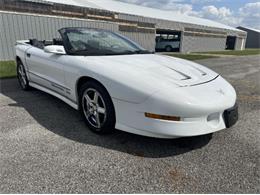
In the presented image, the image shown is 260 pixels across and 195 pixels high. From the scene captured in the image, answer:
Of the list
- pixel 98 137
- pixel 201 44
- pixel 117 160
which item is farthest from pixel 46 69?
pixel 201 44

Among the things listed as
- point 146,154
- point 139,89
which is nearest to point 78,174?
point 146,154

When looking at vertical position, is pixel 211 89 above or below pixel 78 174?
above

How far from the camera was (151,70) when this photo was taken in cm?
258

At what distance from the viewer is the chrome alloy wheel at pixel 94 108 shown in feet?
8.82

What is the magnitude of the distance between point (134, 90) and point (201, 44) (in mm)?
29627

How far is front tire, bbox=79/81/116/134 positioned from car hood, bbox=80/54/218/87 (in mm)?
277

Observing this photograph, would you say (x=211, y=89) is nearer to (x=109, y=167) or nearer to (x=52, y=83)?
(x=109, y=167)

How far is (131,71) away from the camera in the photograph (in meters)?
2.47

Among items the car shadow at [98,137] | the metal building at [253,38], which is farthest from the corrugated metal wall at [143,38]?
the metal building at [253,38]

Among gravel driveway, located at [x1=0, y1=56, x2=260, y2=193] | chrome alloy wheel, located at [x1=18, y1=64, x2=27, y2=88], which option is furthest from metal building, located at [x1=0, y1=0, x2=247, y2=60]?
gravel driveway, located at [x1=0, y1=56, x2=260, y2=193]

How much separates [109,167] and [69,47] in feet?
6.55

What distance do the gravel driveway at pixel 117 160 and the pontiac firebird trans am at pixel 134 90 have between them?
0.97ft

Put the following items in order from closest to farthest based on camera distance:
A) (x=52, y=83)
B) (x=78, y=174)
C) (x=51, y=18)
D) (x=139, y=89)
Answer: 1. (x=78, y=174)
2. (x=139, y=89)
3. (x=52, y=83)
4. (x=51, y=18)

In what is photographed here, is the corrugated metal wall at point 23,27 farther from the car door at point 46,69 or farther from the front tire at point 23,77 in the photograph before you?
the car door at point 46,69
